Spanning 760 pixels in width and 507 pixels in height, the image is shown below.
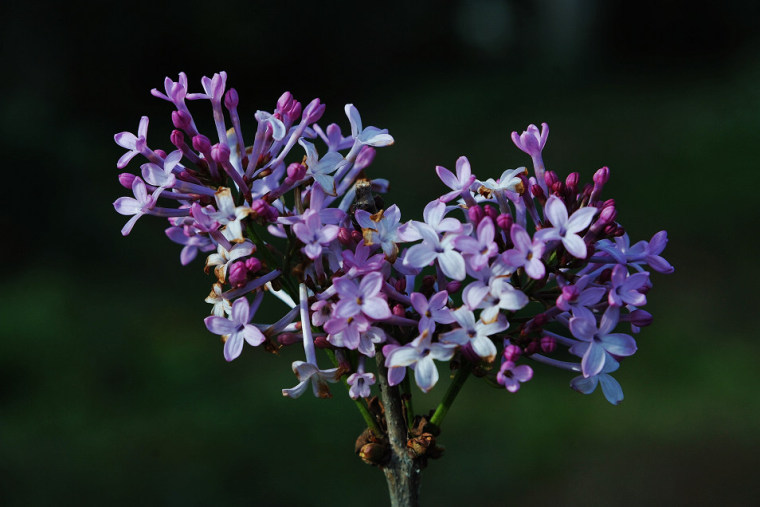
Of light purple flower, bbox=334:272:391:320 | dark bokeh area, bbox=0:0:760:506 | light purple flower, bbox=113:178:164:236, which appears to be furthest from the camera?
A: dark bokeh area, bbox=0:0:760:506

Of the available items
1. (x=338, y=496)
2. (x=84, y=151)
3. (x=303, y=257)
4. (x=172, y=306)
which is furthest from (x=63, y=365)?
(x=303, y=257)

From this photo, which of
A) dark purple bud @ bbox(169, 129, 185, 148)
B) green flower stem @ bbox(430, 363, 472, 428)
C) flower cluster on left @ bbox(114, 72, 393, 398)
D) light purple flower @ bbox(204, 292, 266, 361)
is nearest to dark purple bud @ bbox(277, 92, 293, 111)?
flower cluster on left @ bbox(114, 72, 393, 398)

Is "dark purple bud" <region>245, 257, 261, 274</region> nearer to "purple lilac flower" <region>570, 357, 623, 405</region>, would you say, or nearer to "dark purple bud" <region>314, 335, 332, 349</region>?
"dark purple bud" <region>314, 335, 332, 349</region>

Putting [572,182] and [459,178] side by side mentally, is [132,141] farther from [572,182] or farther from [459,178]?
[572,182]

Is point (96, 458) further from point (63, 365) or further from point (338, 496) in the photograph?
point (338, 496)

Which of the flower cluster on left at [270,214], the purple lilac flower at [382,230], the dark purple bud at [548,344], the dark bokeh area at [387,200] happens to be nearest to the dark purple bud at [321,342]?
the flower cluster on left at [270,214]

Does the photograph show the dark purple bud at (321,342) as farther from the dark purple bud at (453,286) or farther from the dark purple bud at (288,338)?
the dark purple bud at (453,286)

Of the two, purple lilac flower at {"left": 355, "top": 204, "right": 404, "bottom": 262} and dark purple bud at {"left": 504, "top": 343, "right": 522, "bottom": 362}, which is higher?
purple lilac flower at {"left": 355, "top": 204, "right": 404, "bottom": 262}
